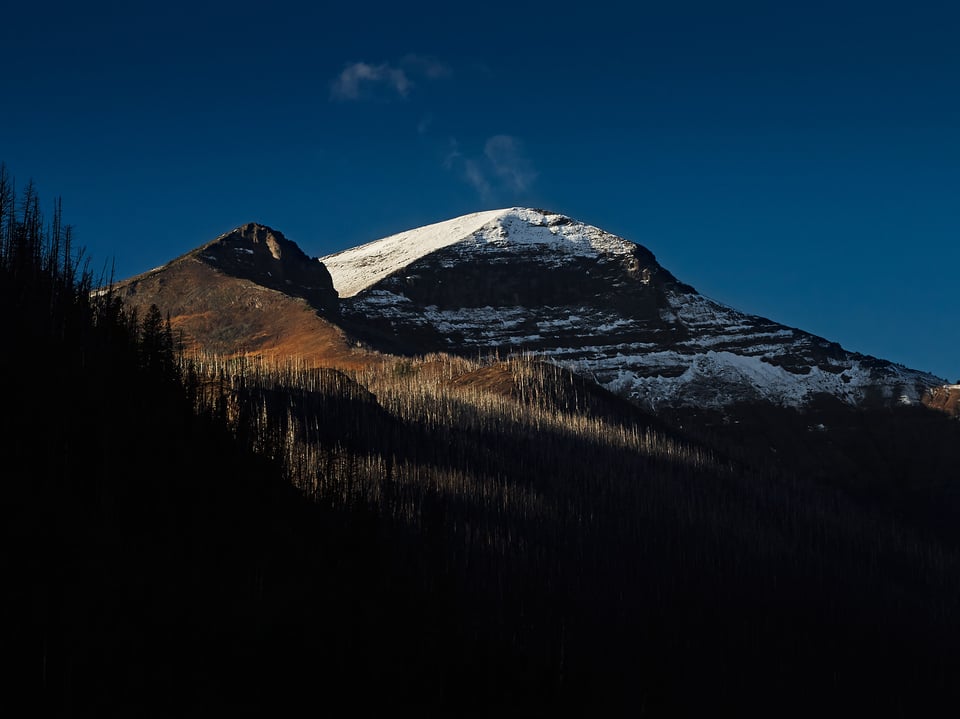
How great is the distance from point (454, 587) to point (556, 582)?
53.2ft

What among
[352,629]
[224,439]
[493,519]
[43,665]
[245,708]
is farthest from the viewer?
[493,519]

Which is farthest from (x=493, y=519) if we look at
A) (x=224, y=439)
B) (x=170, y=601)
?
(x=170, y=601)

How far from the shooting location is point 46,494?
60.2m

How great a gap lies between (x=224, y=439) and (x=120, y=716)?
36204 millimetres

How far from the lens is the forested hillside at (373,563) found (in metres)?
58.0

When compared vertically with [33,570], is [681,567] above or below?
below

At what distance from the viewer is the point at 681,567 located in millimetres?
113125

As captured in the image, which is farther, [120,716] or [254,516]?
[254,516]

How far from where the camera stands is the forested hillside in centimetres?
5803

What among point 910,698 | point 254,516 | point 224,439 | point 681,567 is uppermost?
point 224,439

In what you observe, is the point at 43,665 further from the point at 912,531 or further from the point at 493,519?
the point at 912,531

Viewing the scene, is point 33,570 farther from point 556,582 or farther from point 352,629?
point 556,582

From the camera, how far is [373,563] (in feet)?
266

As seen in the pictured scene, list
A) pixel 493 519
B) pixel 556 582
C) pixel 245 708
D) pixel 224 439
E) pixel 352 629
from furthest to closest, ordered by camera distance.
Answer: pixel 493 519
pixel 556 582
pixel 224 439
pixel 352 629
pixel 245 708
